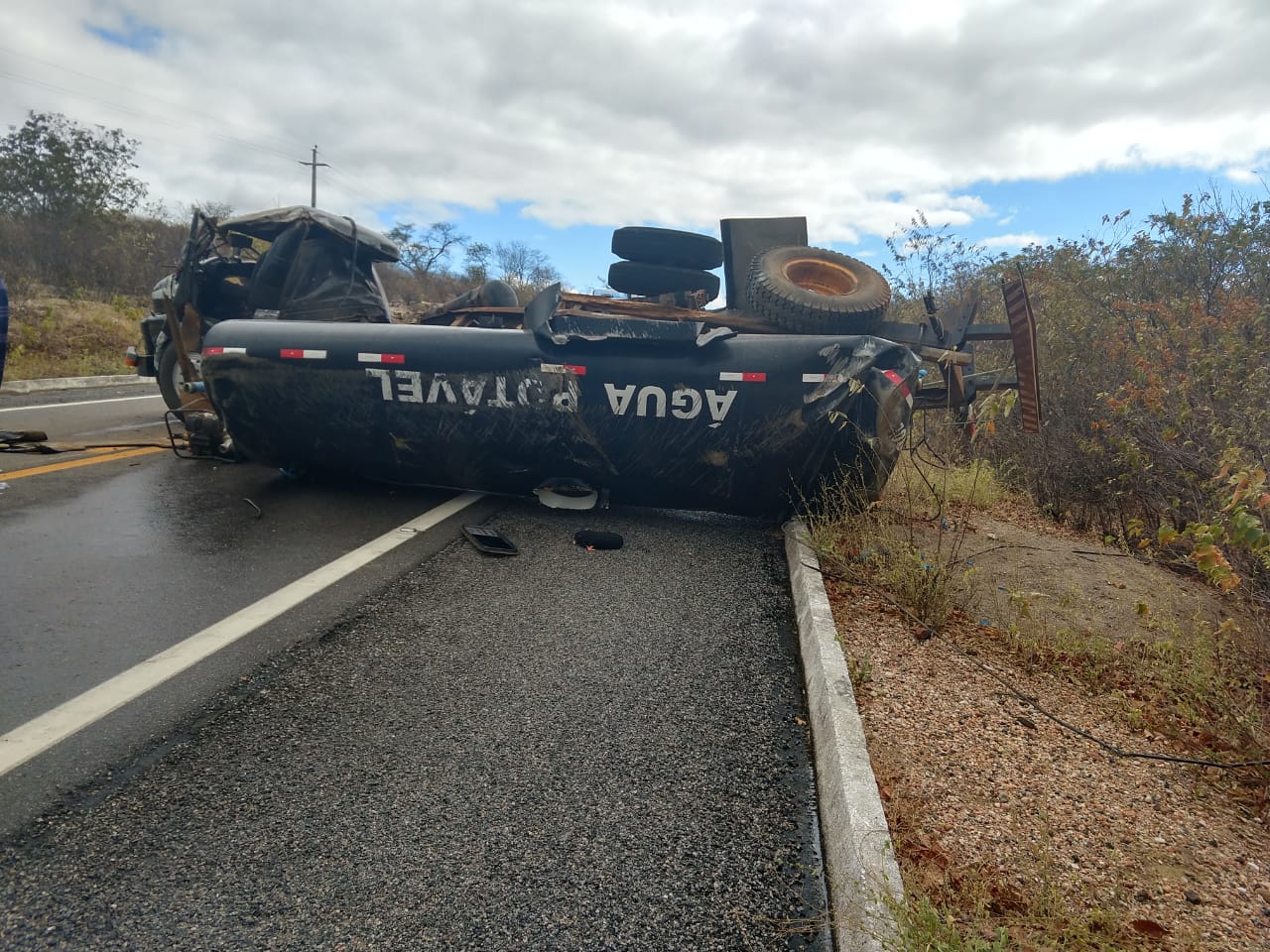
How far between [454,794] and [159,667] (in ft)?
4.58

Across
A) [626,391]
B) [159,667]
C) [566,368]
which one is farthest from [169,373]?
[159,667]

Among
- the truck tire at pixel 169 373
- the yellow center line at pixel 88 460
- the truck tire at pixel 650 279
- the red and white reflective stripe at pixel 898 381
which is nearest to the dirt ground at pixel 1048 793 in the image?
the red and white reflective stripe at pixel 898 381

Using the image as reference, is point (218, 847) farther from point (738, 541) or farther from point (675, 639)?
point (738, 541)

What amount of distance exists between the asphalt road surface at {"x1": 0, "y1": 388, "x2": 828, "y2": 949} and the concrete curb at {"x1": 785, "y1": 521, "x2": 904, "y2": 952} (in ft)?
0.21

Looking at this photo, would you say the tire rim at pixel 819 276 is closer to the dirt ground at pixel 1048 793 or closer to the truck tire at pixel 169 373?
the dirt ground at pixel 1048 793

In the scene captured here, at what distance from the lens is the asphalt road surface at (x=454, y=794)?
1.73 meters

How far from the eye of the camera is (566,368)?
4.94m

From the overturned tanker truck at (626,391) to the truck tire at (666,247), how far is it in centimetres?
68

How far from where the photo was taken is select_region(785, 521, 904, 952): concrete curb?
169cm

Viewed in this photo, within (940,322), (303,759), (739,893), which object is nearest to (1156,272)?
(940,322)

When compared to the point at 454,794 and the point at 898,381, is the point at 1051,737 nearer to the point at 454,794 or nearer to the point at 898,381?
the point at 454,794

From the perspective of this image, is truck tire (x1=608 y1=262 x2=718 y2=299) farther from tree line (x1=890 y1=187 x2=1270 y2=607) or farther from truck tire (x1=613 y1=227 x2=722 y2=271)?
tree line (x1=890 y1=187 x2=1270 y2=607)

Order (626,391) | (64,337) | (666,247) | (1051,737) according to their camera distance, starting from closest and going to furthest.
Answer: (1051,737)
(626,391)
(666,247)
(64,337)

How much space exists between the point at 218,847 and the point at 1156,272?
8631 millimetres
